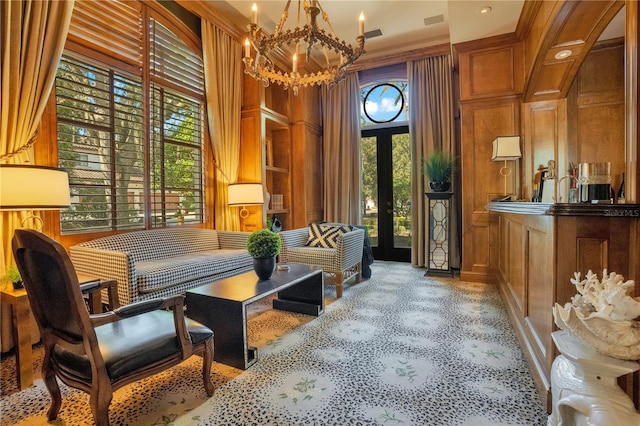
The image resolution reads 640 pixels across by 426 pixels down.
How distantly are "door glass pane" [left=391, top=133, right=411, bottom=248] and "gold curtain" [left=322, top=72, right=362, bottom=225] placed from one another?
64 centimetres

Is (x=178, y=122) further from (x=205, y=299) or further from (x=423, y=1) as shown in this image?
(x=423, y=1)

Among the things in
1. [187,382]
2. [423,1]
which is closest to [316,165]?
[423,1]

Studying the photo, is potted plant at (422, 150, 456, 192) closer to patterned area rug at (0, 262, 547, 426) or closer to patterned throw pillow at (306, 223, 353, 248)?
patterned throw pillow at (306, 223, 353, 248)

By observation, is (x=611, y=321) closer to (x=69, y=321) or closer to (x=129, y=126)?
(x=69, y=321)

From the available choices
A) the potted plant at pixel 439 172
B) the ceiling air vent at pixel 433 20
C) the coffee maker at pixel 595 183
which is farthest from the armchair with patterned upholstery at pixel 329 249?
the ceiling air vent at pixel 433 20

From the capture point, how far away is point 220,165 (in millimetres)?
4238

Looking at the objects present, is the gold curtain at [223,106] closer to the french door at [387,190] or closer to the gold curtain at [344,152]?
the gold curtain at [344,152]

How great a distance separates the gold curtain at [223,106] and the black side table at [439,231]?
2.75 metres

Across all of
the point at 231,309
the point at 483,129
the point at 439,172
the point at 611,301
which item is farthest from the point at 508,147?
the point at 231,309

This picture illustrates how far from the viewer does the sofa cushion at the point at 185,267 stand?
2631 millimetres

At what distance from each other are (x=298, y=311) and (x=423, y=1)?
3.92 meters

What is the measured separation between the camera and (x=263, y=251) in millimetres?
2533

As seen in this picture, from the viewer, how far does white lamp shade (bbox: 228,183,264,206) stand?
4027 millimetres

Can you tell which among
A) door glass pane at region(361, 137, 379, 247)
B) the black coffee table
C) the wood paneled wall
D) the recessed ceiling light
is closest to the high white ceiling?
the wood paneled wall
